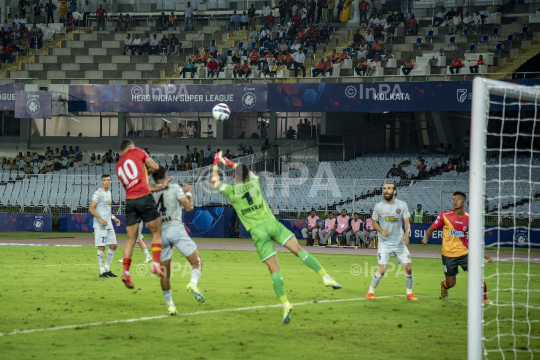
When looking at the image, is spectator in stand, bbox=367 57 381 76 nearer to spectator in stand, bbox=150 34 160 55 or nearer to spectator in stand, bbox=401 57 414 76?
spectator in stand, bbox=401 57 414 76

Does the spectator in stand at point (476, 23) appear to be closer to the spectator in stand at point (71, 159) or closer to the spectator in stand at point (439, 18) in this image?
the spectator in stand at point (439, 18)

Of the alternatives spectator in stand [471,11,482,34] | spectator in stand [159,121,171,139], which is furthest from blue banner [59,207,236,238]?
spectator in stand [471,11,482,34]

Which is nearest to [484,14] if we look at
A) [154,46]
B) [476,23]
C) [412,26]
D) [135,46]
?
[476,23]

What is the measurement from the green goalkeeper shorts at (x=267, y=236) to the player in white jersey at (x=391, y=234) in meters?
2.39

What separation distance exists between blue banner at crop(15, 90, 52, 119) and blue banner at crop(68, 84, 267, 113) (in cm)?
128

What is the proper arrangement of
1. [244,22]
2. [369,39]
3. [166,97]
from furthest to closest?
[244,22] → [369,39] → [166,97]

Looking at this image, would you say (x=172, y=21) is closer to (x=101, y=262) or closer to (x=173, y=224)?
(x=101, y=262)

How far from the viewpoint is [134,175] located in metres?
9.33

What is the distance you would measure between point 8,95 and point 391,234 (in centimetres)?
3151

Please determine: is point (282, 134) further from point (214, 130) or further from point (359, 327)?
point (359, 327)

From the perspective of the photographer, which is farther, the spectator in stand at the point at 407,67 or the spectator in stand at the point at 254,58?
the spectator in stand at the point at 254,58

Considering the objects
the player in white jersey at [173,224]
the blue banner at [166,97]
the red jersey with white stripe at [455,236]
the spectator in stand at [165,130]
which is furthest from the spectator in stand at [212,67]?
the player in white jersey at [173,224]

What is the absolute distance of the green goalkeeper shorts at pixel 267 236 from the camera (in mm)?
8516

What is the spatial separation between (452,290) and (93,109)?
1110 inches
